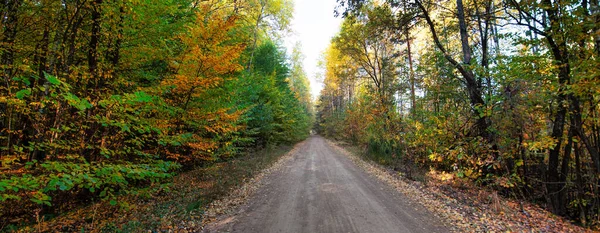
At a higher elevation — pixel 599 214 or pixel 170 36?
pixel 170 36

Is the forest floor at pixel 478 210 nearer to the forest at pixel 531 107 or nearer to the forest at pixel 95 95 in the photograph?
the forest at pixel 531 107

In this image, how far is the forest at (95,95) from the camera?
3.49 metres

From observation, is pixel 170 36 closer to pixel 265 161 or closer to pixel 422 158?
pixel 265 161

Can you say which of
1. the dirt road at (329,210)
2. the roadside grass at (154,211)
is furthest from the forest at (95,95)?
the dirt road at (329,210)

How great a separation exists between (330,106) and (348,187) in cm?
3544

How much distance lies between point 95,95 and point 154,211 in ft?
9.83

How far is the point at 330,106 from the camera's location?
43.0m

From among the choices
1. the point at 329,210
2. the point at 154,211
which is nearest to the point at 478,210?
the point at 329,210

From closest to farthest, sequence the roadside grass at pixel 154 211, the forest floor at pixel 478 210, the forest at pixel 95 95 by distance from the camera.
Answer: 1. the forest at pixel 95 95
2. the roadside grass at pixel 154 211
3. the forest floor at pixel 478 210

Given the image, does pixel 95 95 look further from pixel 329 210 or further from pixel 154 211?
pixel 329 210

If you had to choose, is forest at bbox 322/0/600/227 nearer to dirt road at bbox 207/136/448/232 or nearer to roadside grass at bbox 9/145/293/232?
dirt road at bbox 207/136/448/232

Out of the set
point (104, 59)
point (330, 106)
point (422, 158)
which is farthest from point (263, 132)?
point (330, 106)

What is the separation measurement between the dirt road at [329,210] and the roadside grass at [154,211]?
986mm

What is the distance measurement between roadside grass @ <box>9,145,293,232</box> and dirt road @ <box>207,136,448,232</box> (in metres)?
0.99
